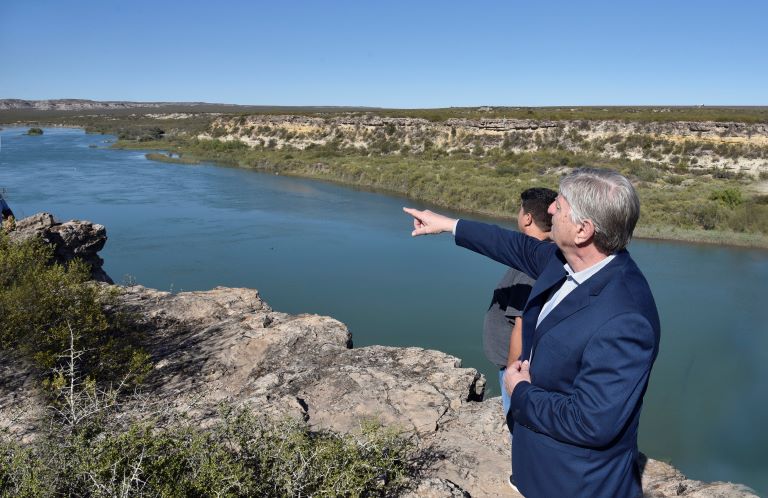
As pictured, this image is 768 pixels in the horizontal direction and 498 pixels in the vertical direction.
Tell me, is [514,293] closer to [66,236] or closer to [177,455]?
[177,455]

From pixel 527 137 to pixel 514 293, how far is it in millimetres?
29056

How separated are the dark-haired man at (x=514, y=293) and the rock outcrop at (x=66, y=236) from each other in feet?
17.6

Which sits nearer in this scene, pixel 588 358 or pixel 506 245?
pixel 588 358

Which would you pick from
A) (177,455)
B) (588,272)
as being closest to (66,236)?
(177,455)

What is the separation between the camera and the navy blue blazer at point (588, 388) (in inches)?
59.8

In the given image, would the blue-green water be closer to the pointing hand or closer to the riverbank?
the riverbank

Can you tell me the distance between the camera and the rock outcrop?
677 centimetres

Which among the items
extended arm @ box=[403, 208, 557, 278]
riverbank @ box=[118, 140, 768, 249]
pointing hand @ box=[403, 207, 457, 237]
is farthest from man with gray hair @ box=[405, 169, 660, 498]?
riverbank @ box=[118, 140, 768, 249]

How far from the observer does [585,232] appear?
167 centimetres

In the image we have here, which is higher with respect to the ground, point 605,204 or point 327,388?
point 605,204

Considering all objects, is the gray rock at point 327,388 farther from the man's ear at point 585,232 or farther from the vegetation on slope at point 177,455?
the man's ear at point 585,232

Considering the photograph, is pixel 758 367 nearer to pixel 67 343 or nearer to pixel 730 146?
pixel 67 343

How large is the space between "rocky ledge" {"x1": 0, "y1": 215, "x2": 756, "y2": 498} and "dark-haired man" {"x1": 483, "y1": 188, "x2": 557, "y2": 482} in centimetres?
65

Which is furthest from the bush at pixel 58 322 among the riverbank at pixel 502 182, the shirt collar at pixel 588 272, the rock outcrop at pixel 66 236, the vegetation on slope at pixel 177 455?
the riverbank at pixel 502 182
